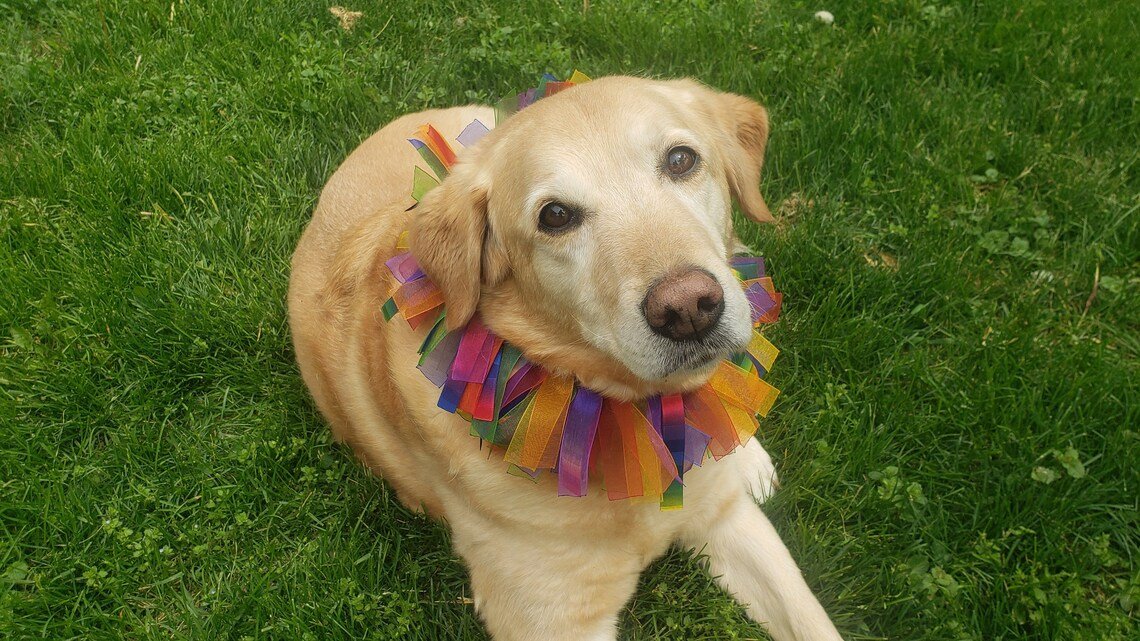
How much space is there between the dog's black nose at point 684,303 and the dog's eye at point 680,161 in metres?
0.46

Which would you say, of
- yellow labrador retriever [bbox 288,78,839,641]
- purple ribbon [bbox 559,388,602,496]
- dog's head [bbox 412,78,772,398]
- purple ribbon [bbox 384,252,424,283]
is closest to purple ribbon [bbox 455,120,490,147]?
yellow labrador retriever [bbox 288,78,839,641]

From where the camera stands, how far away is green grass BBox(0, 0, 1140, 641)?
2.75 metres

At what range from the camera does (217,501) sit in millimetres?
3047

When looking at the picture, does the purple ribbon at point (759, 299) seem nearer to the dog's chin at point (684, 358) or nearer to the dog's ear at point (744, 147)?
the dog's ear at point (744, 147)

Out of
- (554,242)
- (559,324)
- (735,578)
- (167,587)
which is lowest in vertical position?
(167,587)

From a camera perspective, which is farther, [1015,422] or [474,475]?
[1015,422]

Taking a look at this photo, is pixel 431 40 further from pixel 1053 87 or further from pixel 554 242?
pixel 1053 87

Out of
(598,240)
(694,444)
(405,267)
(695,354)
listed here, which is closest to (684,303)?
(695,354)

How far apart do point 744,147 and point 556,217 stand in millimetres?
832

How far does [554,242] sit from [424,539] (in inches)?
53.1

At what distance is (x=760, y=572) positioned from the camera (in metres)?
2.68

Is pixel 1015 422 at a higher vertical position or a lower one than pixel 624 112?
lower

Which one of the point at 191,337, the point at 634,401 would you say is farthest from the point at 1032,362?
the point at 191,337

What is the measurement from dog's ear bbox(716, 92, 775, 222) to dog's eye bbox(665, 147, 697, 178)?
1.00 feet
